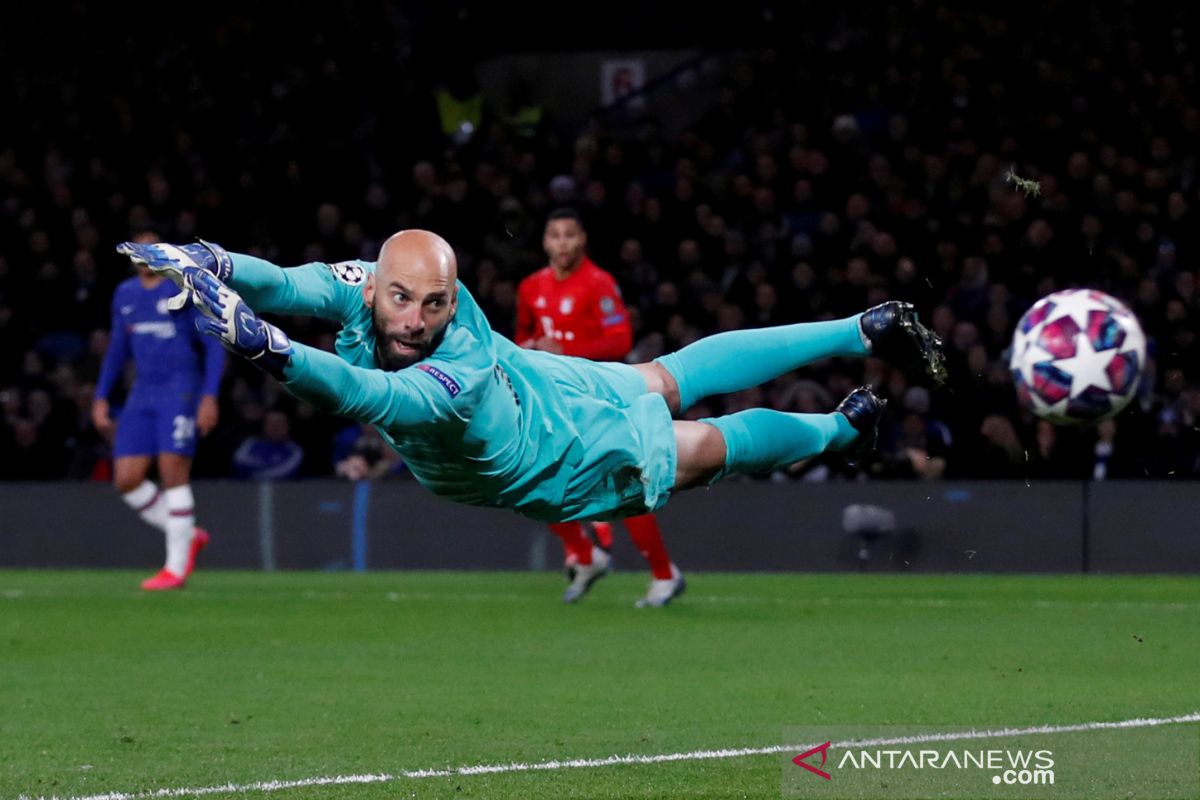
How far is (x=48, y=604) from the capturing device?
1093 cm

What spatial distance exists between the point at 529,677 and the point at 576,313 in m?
3.06

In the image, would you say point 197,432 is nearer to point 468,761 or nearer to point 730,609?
point 730,609

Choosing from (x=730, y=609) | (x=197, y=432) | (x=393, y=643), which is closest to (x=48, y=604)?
(x=197, y=432)

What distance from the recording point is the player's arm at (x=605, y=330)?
10.1 meters

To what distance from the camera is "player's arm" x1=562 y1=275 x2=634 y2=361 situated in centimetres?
1012

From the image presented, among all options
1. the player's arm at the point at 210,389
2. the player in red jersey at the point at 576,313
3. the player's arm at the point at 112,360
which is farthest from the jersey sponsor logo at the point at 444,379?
the player's arm at the point at 112,360

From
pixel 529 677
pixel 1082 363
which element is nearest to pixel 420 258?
pixel 529 677

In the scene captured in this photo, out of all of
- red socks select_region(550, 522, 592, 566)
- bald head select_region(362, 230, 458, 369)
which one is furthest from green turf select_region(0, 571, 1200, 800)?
bald head select_region(362, 230, 458, 369)

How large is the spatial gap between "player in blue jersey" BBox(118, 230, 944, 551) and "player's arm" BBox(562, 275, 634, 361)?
333 cm

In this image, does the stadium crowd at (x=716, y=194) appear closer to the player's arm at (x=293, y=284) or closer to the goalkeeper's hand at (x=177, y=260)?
the player's arm at (x=293, y=284)

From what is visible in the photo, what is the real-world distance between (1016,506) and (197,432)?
542 centimetres

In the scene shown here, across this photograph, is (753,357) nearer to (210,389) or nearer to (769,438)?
(769,438)

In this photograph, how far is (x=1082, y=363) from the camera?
7.25m

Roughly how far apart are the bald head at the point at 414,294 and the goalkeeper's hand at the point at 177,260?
51 centimetres
